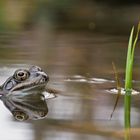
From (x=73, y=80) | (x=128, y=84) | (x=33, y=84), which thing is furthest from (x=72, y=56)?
(x=128, y=84)

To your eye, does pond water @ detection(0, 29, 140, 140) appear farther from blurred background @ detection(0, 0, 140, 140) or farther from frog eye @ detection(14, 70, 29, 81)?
frog eye @ detection(14, 70, 29, 81)

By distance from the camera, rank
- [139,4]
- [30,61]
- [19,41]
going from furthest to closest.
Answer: [139,4] → [19,41] → [30,61]

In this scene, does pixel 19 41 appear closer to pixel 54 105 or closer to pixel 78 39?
pixel 78 39

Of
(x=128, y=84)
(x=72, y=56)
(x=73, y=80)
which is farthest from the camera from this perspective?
(x=72, y=56)

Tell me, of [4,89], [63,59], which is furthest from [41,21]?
[4,89]

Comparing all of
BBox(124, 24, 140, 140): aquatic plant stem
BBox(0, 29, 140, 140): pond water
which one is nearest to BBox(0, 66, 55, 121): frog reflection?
BBox(0, 29, 140, 140): pond water

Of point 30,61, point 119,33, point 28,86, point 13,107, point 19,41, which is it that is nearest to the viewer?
point 13,107

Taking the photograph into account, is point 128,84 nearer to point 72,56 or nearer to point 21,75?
point 21,75

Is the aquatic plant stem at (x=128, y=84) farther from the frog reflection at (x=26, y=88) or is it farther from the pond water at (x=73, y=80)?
the frog reflection at (x=26, y=88)
